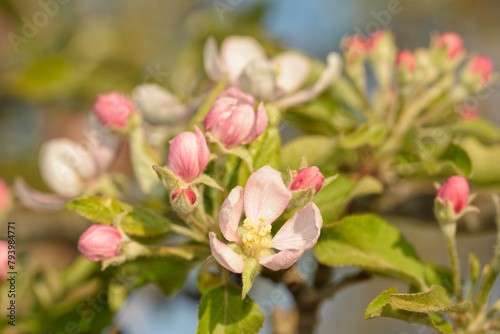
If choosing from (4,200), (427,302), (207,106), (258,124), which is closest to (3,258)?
(4,200)

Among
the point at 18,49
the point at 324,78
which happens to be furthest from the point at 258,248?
the point at 18,49

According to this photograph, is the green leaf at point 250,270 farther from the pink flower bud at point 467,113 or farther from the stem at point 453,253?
the pink flower bud at point 467,113

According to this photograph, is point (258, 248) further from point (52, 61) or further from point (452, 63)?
point (52, 61)

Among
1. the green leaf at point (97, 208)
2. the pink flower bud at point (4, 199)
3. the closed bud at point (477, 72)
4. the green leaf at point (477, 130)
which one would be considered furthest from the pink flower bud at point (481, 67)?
the pink flower bud at point (4, 199)

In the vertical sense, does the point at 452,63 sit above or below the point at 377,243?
above

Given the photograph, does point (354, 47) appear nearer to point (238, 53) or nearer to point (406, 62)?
point (406, 62)

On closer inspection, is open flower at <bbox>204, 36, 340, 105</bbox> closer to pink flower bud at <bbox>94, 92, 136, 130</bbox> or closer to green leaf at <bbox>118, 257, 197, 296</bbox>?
pink flower bud at <bbox>94, 92, 136, 130</bbox>

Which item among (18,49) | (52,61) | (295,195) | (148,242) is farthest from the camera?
(18,49)
